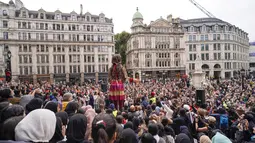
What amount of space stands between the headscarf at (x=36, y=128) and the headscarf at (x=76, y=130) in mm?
904

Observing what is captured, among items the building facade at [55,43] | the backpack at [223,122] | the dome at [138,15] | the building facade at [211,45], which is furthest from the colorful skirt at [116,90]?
A: the building facade at [211,45]

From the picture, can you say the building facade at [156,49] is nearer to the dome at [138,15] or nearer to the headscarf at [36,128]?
the dome at [138,15]

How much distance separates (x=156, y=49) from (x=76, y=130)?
66606 millimetres

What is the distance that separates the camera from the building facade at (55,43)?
54.5 meters

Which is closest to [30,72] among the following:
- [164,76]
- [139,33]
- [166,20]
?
[139,33]

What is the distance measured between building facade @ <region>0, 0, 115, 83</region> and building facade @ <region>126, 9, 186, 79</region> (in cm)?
865

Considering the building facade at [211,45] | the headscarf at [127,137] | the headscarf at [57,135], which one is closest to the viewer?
the headscarf at [127,137]

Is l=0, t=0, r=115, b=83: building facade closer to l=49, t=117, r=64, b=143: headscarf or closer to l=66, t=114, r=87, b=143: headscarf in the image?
l=49, t=117, r=64, b=143: headscarf

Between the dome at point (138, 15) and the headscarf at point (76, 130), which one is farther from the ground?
the dome at point (138, 15)

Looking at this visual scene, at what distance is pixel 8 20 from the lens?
53938 millimetres

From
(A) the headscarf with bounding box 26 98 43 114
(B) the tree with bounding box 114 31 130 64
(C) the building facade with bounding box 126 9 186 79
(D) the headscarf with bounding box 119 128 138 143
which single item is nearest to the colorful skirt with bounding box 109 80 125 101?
(A) the headscarf with bounding box 26 98 43 114

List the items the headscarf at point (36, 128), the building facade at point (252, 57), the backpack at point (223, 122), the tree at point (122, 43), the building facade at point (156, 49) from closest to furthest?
the headscarf at point (36, 128)
the backpack at point (223, 122)
the building facade at point (156, 49)
the tree at point (122, 43)
the building facade at point (252, 57)

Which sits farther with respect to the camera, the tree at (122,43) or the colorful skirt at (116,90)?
the tree at (122,43)

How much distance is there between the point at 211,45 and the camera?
76.2 meters
